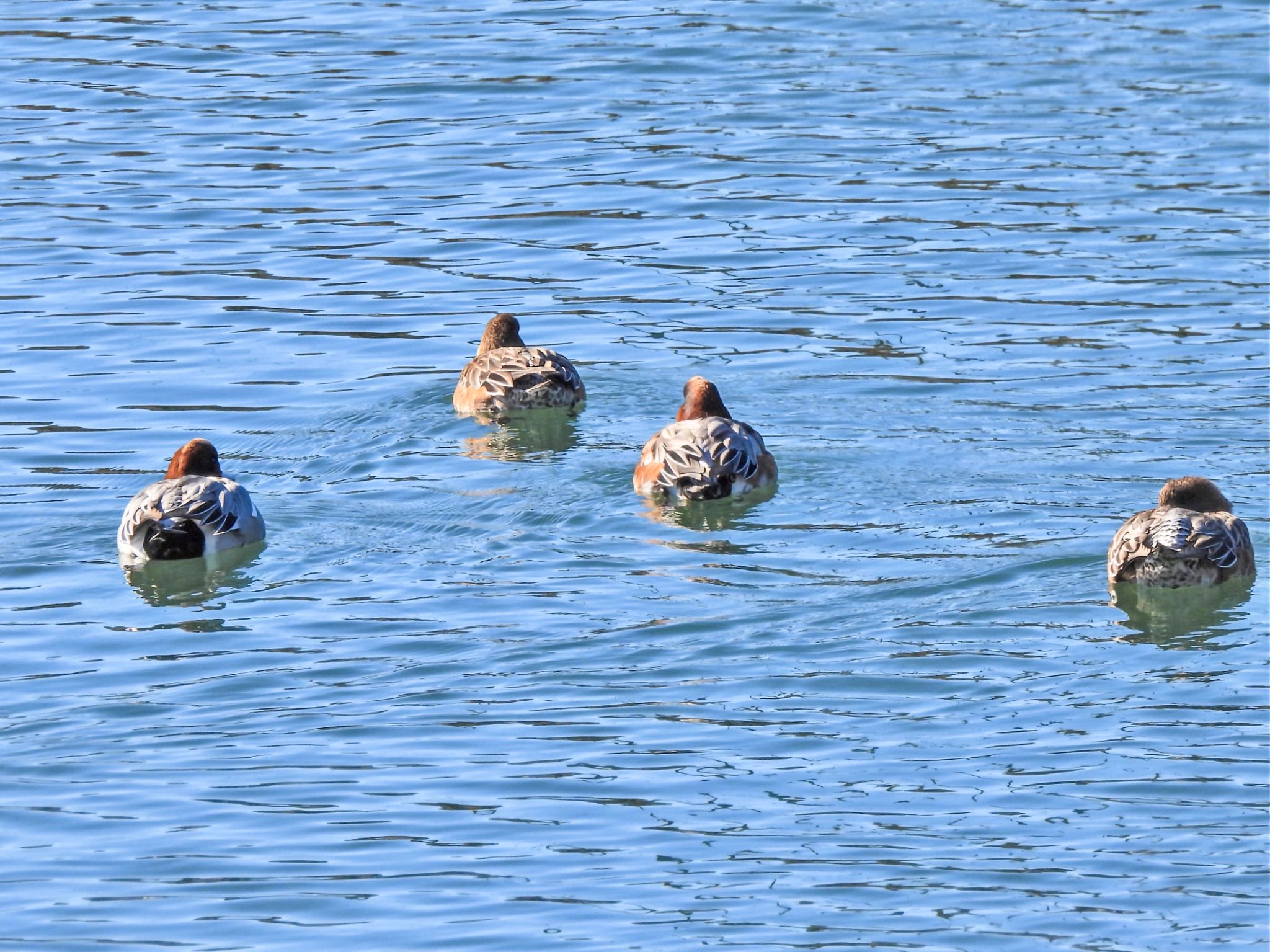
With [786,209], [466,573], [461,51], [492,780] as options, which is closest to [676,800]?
[492,780]

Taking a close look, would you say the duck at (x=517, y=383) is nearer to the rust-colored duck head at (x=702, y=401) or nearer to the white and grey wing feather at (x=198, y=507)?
the rust-colored duck head at (x=702, y=401)

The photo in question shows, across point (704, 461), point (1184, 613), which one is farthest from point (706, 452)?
point (1184, 613)

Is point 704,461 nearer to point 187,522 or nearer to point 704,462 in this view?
point 704,462

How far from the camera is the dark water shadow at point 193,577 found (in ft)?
45.5

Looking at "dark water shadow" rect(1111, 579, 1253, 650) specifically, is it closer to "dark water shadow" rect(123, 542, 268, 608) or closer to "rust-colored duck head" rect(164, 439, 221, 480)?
"dark water shadow" rect(123, 542, 268, 608)

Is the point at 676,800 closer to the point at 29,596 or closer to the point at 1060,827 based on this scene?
the point at 1060,827

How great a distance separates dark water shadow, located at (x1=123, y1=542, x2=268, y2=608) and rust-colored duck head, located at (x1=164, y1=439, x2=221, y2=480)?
2.58 feet

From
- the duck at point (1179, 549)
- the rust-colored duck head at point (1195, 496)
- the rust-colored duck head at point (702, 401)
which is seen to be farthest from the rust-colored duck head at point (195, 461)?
the rust-colored duck head at point (1195, 496)

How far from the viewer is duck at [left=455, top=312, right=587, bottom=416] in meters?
17.4

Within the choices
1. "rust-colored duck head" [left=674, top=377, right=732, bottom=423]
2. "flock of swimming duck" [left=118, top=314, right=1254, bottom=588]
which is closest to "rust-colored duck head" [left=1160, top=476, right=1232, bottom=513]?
"flock of swimming duck" [left=118, top=314, right=1254, bottom=588]

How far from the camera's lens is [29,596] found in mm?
13695

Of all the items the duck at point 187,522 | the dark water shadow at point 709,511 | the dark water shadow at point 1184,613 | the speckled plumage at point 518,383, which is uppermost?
the speckled plumage at point 518,383

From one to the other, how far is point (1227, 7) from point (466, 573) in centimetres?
1986

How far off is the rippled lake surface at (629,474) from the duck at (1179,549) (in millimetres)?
209
